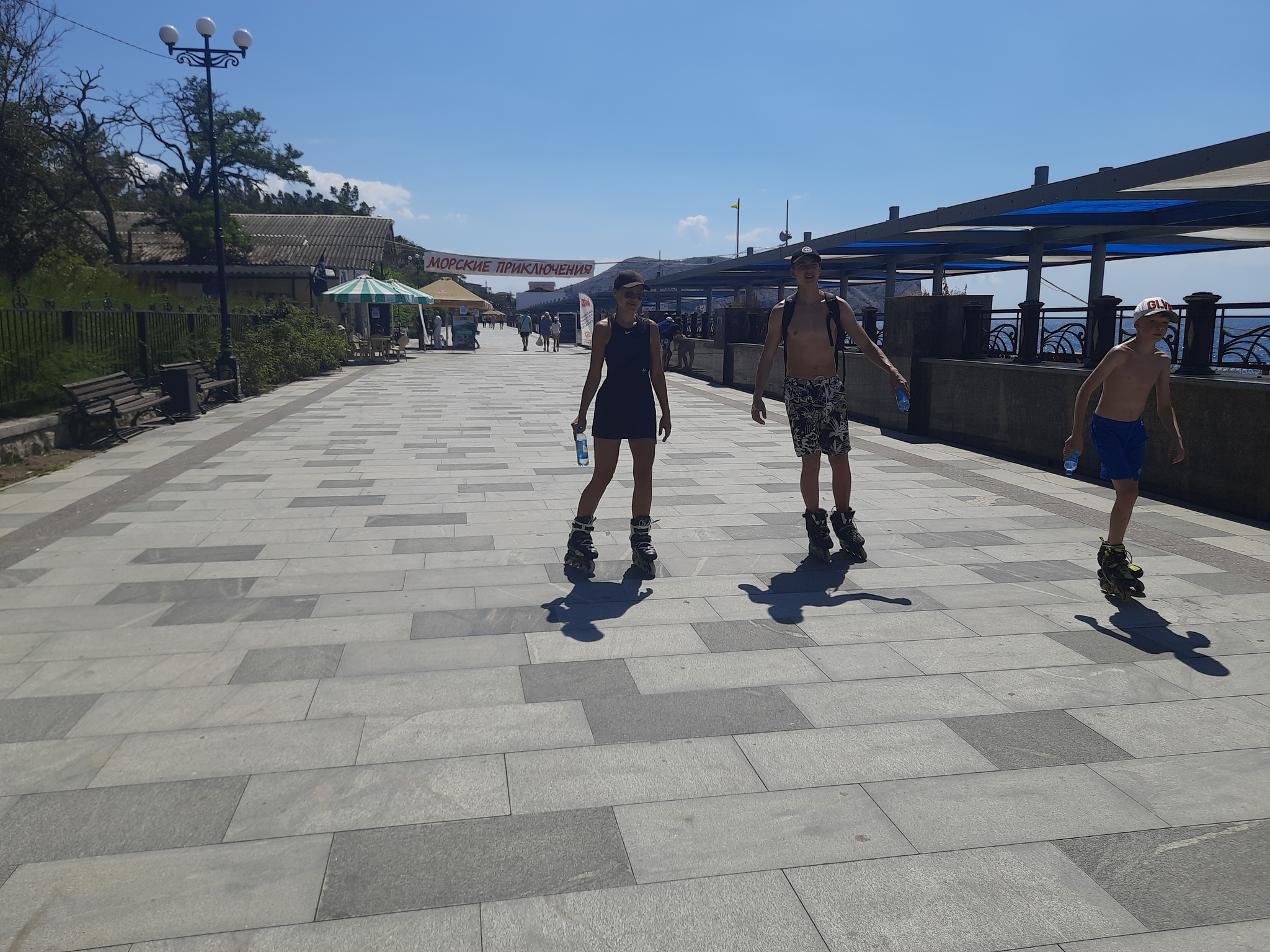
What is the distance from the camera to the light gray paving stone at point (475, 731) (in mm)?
3383

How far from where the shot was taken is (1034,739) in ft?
11.5

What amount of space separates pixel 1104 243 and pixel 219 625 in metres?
15.1

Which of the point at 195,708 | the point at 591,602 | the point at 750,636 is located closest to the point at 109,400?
the point at 591,602

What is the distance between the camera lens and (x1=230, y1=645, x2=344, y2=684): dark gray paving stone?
405 cm

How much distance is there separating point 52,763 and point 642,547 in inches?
127

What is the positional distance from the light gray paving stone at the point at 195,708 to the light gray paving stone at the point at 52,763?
3.7 inches

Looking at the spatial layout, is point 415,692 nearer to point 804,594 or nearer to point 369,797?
point 369,797

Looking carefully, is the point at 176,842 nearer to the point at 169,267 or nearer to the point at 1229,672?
the point at 1229,672

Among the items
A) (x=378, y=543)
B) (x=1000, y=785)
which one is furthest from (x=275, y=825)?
(x=378, y=543)

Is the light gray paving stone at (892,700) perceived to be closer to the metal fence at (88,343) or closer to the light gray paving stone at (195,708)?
the light gray paving stone at (195,708)

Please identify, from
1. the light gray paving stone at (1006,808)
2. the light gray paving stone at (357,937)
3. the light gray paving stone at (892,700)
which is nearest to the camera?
the light gray paving stone at (357,937)

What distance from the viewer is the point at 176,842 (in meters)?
2.79

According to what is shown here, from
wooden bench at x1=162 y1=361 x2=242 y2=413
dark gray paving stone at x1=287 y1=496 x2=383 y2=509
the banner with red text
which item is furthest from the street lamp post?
the banner with red text

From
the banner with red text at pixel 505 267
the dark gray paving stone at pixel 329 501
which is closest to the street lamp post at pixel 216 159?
the dark gray paving stone at pixel 329 501
